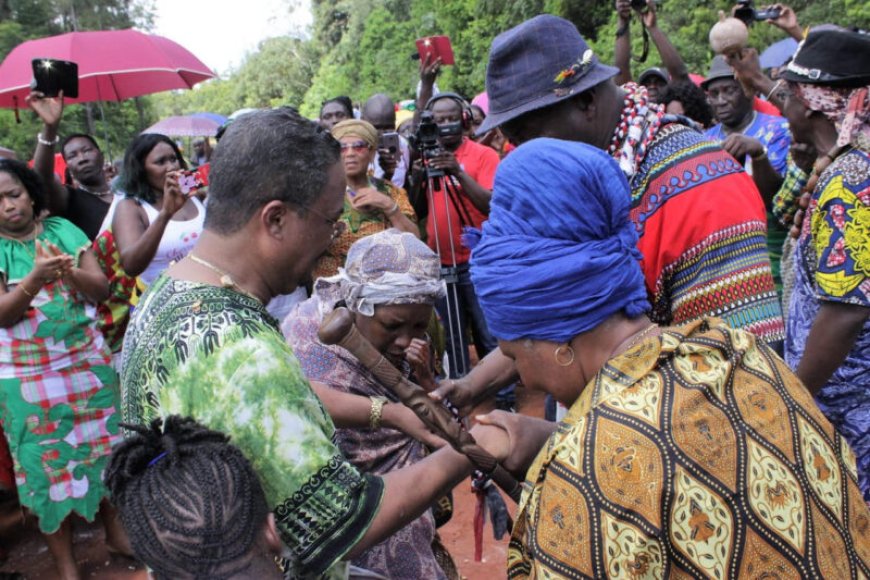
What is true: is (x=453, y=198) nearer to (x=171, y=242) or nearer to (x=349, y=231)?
(x=349, y=231)

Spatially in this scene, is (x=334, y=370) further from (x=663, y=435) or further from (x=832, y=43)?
(x=832, y=43)

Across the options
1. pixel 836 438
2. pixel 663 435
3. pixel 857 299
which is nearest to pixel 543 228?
pixel 663 435

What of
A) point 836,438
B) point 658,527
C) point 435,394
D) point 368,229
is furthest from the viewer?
point 368,229

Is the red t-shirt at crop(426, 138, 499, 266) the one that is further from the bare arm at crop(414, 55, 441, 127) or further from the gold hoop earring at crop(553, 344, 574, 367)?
the gold hoop earring at crop(553, 344, 574, 367)

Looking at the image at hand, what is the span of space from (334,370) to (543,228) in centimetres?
122

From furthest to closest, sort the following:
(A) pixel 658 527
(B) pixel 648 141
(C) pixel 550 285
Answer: (B) pixel 648 141
(C) pixel 550 285
(A) pixel 658 527

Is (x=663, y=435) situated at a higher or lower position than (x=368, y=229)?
higher

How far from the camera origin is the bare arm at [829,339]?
249 centimetres

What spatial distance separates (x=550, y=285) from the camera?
4.55ft

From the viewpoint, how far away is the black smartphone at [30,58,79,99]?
4.77m

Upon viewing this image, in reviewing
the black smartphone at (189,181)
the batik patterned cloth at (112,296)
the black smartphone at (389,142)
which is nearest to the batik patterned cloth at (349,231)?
the black smartphone at (389,142)

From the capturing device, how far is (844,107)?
2.56 meters

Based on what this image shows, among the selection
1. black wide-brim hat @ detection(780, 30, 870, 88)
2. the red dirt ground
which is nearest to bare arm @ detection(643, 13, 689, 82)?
black wide-brim hat @ detection(780, 30, 870, 88)

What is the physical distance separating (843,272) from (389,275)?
1.49 m
